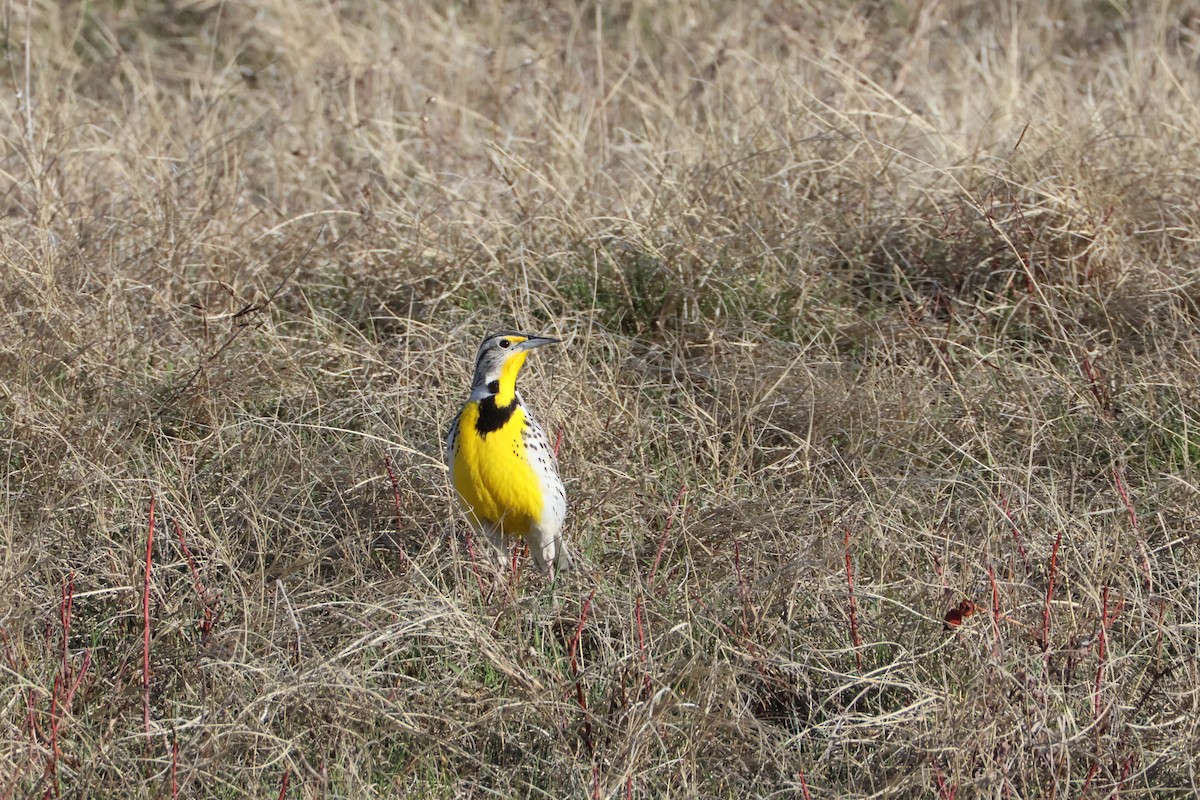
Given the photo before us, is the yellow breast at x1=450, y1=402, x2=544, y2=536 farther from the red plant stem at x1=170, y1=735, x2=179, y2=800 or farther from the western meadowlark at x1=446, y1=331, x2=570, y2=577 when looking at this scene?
the red plant stem at x1=170, y1=735, x2=179, y2=800

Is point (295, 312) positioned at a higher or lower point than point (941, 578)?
lower

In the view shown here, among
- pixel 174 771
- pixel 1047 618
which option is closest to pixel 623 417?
pixel 1047 618

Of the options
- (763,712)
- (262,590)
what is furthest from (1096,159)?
(262,590)

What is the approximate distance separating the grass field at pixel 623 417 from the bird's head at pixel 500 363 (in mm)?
336

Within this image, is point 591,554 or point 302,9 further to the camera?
point 302,9

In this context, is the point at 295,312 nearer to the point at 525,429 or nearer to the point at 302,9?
the point at 525,429

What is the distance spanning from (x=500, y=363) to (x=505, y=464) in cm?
29

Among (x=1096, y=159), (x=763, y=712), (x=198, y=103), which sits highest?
(x=1096, y=159)

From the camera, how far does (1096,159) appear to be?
500 centimetres

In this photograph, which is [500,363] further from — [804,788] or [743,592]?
[804,788]

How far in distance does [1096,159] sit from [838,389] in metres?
1.32

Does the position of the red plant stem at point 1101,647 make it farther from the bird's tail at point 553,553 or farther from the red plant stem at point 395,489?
the red plant stem at point 395,489

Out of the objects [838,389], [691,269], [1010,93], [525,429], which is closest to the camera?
[525,429]

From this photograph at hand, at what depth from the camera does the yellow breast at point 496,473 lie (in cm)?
363
